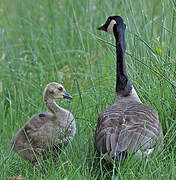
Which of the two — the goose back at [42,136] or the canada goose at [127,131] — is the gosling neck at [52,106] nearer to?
the goose back at [42,136]

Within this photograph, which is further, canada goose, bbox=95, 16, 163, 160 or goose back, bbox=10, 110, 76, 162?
Result: goose back, bbox=10, 110, 76, 162

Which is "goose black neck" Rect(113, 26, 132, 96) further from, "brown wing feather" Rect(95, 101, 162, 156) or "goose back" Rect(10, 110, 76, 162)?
"goose back" Rect(10, 110, 76, 162)

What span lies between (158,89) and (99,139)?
4.12ft

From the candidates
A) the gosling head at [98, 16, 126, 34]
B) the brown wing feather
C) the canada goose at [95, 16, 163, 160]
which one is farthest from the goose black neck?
the brown wing feather

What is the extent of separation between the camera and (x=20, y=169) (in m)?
4.56

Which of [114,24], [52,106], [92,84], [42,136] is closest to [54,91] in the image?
[52,106]

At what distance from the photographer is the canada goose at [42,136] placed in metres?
4.55

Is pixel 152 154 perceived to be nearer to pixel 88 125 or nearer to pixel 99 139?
pixel 99 139

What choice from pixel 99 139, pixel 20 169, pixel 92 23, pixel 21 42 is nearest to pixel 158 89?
pixel 99 139

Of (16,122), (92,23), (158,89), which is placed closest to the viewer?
(158,89)

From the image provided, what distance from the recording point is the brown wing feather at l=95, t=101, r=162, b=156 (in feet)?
12.6

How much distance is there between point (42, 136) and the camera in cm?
455

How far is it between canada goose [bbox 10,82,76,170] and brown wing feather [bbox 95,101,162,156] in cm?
51

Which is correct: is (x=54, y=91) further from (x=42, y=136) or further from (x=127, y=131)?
(x=127, y=131)
